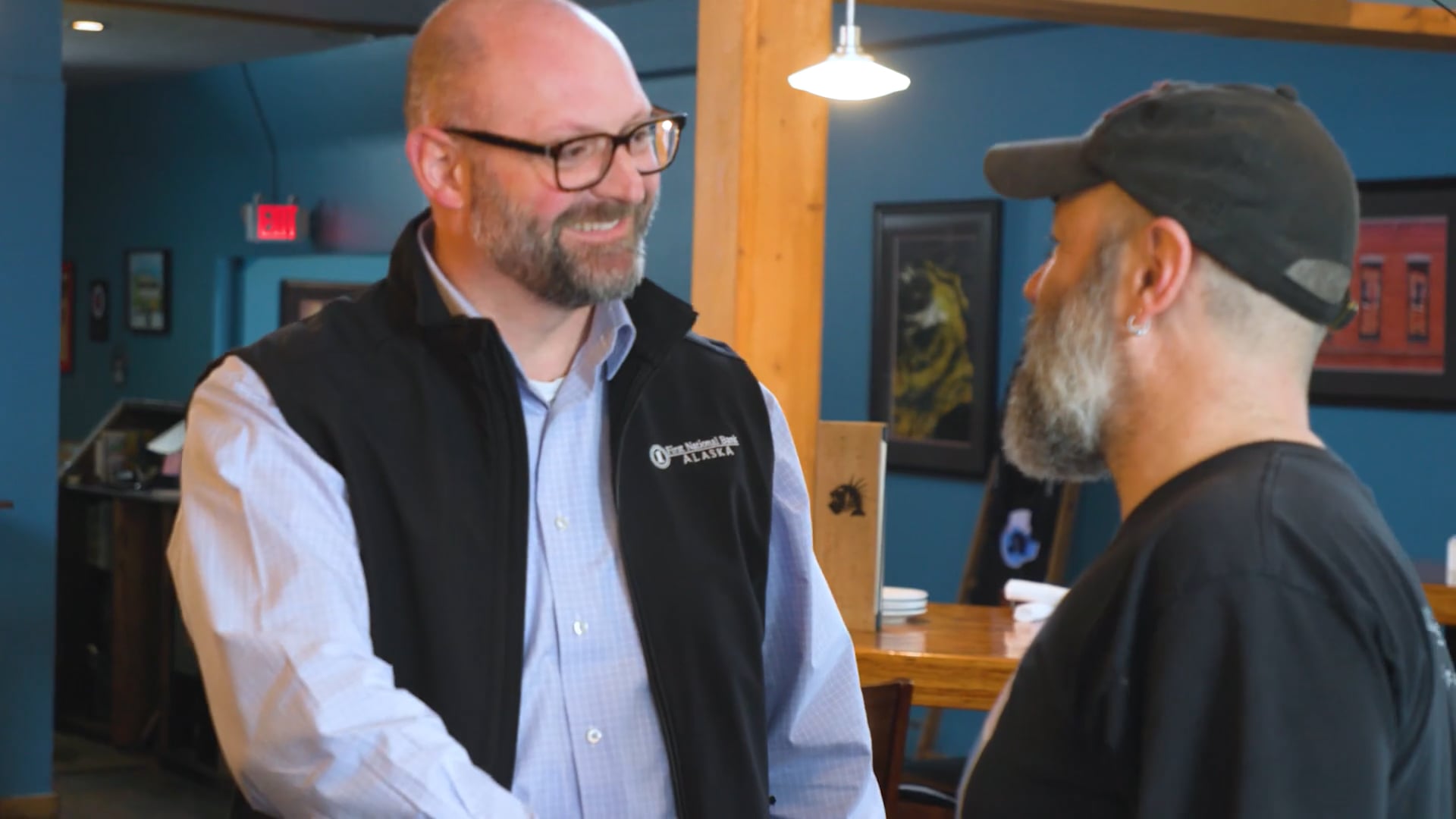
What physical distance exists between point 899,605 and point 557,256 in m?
2.32

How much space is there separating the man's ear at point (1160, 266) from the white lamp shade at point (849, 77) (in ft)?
7.19

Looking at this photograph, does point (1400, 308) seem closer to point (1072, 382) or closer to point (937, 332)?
point (937, 332)

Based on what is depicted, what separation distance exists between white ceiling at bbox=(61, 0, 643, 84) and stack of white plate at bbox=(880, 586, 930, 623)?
3863mm

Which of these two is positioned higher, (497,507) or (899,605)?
(497,507)

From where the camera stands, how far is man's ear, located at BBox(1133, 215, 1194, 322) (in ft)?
4.18

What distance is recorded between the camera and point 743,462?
1.83m

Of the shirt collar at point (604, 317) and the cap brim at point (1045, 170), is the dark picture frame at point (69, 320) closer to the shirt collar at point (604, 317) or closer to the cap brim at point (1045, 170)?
the shirt collar at point (604, 317)

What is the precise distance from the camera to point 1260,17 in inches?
177

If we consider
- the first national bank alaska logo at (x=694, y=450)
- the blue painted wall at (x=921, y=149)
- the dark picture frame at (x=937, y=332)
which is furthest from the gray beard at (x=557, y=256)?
the dark picture frame at (x=937, y=332)

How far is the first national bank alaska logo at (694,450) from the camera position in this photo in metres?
1.77

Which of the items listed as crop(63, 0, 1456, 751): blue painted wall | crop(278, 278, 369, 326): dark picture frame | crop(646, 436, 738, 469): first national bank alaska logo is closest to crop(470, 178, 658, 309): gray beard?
crop(646, 436, 738, 469): first national bank alaska logo

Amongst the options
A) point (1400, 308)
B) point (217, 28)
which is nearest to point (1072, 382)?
point (1400, 308)

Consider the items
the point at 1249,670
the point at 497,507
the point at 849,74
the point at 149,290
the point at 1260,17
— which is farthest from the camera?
the point at 149,290

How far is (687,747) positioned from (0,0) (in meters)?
5.10
